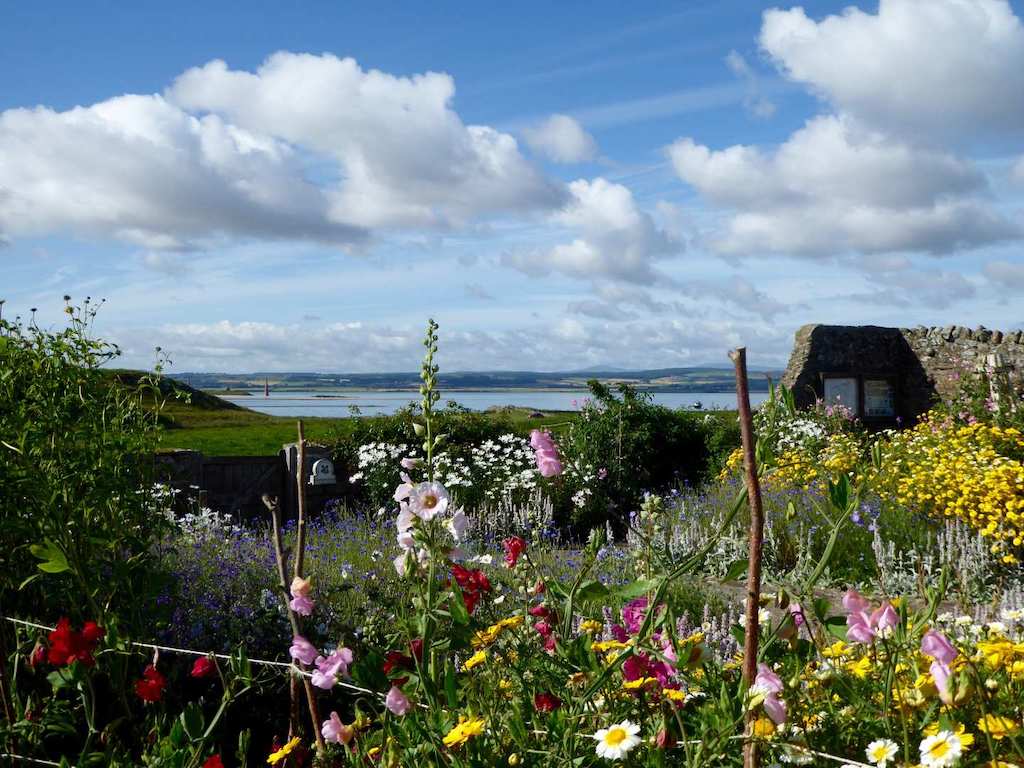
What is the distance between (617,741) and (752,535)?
486 millimetres

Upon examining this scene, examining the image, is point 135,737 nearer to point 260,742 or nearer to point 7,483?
point 260,742

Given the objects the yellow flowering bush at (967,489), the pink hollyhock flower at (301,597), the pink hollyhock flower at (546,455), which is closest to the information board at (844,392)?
the yellow flowering bush at (967,489)

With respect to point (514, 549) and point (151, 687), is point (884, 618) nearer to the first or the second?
point (514, 549)

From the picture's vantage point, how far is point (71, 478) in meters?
3.40

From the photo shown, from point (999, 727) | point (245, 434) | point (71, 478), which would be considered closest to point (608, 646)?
point (999, 727)

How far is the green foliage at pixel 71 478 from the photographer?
3.20m

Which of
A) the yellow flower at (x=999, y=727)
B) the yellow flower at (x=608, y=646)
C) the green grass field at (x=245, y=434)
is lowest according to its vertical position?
the green grass field at (x=245, y=434)

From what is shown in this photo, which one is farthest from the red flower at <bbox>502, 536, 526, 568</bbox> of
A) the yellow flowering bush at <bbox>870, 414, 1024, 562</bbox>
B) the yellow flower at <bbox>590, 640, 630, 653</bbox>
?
the yellow flowering bush at <bbox>870, 414, 1024, 562</bbox>

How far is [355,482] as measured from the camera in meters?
11.4

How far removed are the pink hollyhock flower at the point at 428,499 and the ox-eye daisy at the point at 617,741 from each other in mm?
506

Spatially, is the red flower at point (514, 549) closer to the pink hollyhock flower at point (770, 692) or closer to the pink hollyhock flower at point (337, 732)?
the pink hollyhock flower at point (337, 732)

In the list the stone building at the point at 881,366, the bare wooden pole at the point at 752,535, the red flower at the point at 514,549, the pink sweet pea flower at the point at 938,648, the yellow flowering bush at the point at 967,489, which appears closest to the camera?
the bare wooden pole at the point at 752,535

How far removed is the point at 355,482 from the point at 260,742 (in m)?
7.87

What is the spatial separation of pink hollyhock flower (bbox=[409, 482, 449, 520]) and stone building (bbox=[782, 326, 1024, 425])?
14658 mm
